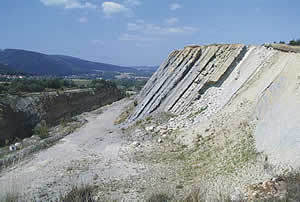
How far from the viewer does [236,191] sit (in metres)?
6.32

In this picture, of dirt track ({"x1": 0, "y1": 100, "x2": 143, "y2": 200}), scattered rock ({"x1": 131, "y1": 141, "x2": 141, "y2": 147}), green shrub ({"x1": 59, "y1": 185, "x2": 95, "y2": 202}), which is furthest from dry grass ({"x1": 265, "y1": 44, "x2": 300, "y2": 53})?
green shrub ({"x1": 59, "y1": 185, "x2": 95, "y2": 202})

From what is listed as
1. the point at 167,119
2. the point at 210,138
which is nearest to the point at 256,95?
the point at 210,138

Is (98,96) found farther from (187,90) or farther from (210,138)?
(210,138)

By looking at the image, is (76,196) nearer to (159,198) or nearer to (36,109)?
(159,198)

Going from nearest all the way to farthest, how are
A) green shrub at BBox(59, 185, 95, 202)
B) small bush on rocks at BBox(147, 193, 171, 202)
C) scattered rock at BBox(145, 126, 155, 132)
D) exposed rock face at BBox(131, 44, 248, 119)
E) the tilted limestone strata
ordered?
1. green shrub at BBox(59, 185, 95, 202)
2. small bush on rocks at BBox(147, 193, 171, 202)
3. the tilted limestone strata
4. scattered rock at BBox(145, 126, 155, 132)
5. exposed rock face at BBox(131, 44, 248, 119)

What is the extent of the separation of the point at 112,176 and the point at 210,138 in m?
4.21

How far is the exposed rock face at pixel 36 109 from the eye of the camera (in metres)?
20.9

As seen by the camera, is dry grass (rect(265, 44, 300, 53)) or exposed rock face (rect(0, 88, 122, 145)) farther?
exposed rock face (rect(0, 88, 122, 145))

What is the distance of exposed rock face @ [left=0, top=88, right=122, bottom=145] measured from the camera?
2095 centimetres

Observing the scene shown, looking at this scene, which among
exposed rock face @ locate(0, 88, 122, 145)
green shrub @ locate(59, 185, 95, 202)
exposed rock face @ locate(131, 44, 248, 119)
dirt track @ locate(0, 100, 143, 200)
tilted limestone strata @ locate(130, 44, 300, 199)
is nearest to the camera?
green shrub @ locate(59, 185, 95, 202)

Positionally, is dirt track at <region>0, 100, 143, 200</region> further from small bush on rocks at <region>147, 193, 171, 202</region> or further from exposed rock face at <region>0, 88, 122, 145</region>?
exposed rock face at <region>0, 88, 122, 145</region>

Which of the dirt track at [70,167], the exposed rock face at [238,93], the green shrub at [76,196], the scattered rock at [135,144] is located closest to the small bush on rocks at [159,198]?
the green shrub at [76,196]

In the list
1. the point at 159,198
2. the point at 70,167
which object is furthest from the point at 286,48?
the point at 70,167

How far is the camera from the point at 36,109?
81.0 ft
